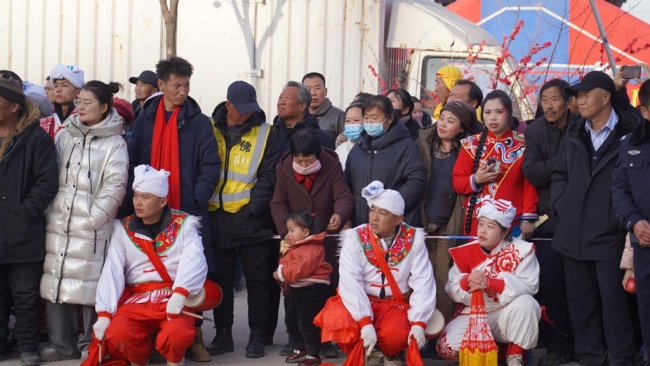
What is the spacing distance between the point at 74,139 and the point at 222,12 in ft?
14.3

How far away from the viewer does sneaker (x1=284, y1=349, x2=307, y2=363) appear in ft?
23.6

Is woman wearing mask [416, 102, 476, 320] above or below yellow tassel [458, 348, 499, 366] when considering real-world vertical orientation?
above

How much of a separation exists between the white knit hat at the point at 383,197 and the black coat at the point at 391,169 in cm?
36

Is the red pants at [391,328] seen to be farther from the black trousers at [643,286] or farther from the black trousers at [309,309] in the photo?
the black trousers at [643,286]

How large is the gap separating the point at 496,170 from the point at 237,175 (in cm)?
195

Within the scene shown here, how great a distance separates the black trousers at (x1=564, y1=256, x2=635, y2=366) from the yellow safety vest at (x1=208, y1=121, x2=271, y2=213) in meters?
2.41

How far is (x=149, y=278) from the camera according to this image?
7.04m

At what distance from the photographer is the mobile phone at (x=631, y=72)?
23.0ft

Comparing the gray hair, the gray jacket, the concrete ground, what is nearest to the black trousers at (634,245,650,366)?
the concrete ground

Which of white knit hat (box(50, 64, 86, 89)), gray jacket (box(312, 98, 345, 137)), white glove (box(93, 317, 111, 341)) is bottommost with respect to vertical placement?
white glove (box(93, 317, 111, 341))

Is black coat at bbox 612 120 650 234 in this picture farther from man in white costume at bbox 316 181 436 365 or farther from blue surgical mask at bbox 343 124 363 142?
blue surgical mask at bbox 343 124 363 142

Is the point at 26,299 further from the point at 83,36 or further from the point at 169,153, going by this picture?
the point at 83,36

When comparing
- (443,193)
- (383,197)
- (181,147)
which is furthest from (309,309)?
(181,147)

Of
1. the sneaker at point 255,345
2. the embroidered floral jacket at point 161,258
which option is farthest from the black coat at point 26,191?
the sneaker at point 255,345
